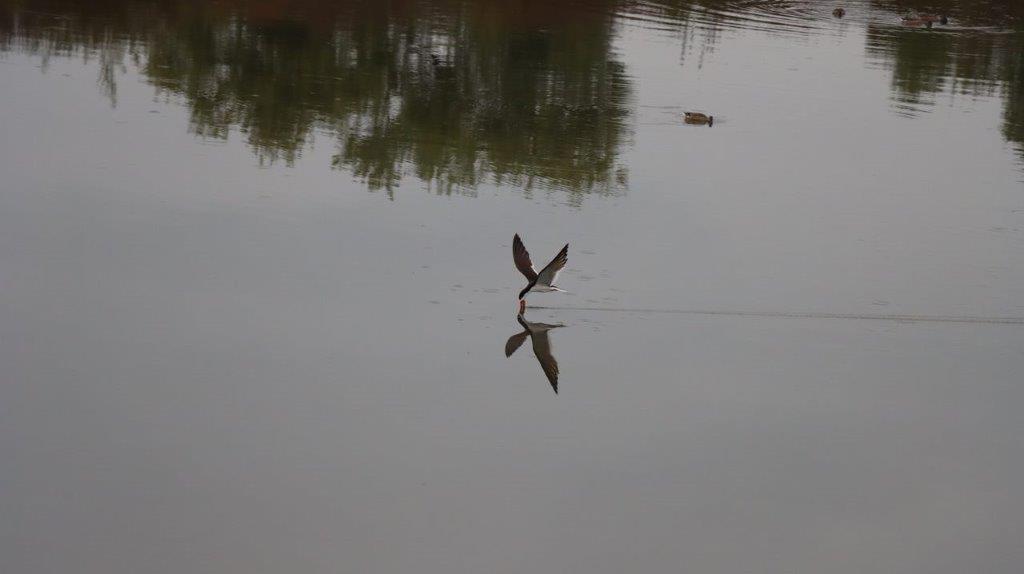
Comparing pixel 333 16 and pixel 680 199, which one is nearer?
pixel 680 199

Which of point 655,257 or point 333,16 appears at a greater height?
point 333,16

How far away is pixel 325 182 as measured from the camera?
50.3 ft

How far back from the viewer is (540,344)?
1152cm

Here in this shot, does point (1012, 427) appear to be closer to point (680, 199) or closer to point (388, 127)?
point (680, 199)

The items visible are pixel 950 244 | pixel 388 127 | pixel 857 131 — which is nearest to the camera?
pixel 950 244

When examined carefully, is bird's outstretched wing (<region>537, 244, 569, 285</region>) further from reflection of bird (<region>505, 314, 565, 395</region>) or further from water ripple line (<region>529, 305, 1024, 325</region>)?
water ripple line (<region>529, 305, 1024, 325</region>)

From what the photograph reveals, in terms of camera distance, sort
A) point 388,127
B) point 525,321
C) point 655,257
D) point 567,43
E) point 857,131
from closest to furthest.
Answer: point 525,321 < point 655,257 < point 388,127 < point 857,131 < point 567,43

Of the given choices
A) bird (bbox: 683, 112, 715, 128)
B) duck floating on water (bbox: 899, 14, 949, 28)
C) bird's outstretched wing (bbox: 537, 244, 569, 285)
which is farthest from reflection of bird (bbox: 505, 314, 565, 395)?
duck floating on water (bbox: 899, 14, 949, 28)

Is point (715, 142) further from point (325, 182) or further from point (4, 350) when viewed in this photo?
point (4, 350)

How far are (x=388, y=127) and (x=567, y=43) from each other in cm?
758

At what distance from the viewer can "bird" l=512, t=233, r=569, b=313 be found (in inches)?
461

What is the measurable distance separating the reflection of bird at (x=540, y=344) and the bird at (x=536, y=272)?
0.24 m

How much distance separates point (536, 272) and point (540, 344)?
97 cm

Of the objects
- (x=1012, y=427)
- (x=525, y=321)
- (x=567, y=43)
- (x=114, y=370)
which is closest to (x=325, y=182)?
(x=525, y=321)
